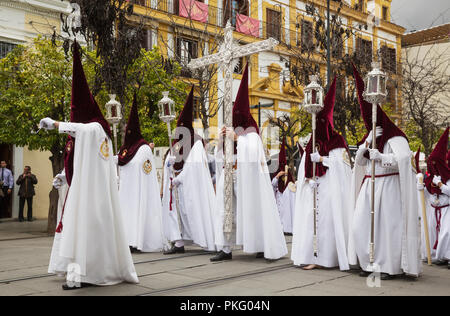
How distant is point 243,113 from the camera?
849 centimetres

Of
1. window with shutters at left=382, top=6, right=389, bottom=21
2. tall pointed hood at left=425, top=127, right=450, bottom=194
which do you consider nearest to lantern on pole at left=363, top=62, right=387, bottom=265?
tall pointed hood at left=425, top=127, right=450, bottom=194

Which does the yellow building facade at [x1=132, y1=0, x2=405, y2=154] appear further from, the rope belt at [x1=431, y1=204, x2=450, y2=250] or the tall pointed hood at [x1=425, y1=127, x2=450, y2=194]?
the rope belt at [x1=431, y1=204, x2=450, y2=250]

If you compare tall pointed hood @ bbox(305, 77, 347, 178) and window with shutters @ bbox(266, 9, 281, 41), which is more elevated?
window with shutters @ bbox(266, 9, 281, 41)

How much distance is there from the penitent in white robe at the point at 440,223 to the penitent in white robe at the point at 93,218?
4856 mm

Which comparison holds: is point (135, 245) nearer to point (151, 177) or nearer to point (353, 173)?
point (151, 177)

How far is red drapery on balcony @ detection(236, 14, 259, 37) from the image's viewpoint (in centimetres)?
2405

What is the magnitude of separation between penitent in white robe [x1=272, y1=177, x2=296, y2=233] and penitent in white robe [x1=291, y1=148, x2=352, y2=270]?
577 centimetres

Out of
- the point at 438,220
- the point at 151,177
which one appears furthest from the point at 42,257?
the point at 438,220

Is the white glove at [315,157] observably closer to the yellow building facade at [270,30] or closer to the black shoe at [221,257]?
the black shoe at [221,257]

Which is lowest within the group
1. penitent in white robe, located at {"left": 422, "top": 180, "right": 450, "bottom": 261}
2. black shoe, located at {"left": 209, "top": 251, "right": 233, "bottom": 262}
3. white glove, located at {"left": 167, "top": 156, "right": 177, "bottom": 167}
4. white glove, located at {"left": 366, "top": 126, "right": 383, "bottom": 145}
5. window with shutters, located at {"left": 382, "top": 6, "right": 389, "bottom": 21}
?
black shoe, located at {"left": 209, "top": 251, "right": 233, "bottom": 262}

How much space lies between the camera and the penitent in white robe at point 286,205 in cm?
1379

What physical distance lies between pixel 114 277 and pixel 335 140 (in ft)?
12.4

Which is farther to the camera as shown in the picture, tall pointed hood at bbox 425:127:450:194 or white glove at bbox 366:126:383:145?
tall pointed hood at bbox 425:127:450:194

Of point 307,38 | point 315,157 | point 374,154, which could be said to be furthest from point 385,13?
point 374,154
